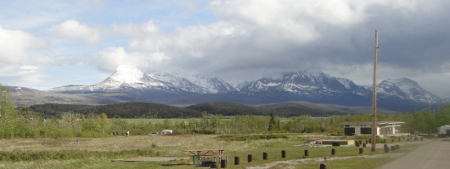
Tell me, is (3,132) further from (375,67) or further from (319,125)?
(319,125)

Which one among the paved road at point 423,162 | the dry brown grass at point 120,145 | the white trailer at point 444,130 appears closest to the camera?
the paved road at point 423,162

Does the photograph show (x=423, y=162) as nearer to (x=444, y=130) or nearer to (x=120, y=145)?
(x=444, y=130)

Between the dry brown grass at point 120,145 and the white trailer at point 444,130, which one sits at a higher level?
the white trailer at point 444,130

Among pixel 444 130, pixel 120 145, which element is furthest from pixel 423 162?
pixel 120 145

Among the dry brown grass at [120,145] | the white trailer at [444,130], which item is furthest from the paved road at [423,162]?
the white trailer at [444,130]

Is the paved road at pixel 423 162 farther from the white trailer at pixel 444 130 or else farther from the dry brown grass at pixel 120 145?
the white trailer at pixel 444 130

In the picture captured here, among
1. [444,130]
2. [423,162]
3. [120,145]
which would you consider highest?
[444,130]

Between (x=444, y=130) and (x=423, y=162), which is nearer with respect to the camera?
(x=423, y=162)

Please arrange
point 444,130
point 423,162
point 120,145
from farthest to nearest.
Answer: point 120,145, point 444,130, point 423,162

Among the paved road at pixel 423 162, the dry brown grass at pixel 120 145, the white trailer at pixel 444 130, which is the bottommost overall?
the dry brown grass at pixel 120 145

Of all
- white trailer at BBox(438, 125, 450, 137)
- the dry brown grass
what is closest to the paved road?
the dry brown grass

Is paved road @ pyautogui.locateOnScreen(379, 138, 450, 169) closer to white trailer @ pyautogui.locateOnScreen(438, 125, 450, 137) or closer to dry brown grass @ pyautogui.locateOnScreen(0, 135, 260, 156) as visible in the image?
dry brown grass @ pyautogui.locateOnScreen(0, 135, 260, 156)

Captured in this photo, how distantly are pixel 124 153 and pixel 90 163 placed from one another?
286 inches

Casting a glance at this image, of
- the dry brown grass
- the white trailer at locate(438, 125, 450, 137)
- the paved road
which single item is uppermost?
the white trailer at locate(438, 125, 450, 137)
